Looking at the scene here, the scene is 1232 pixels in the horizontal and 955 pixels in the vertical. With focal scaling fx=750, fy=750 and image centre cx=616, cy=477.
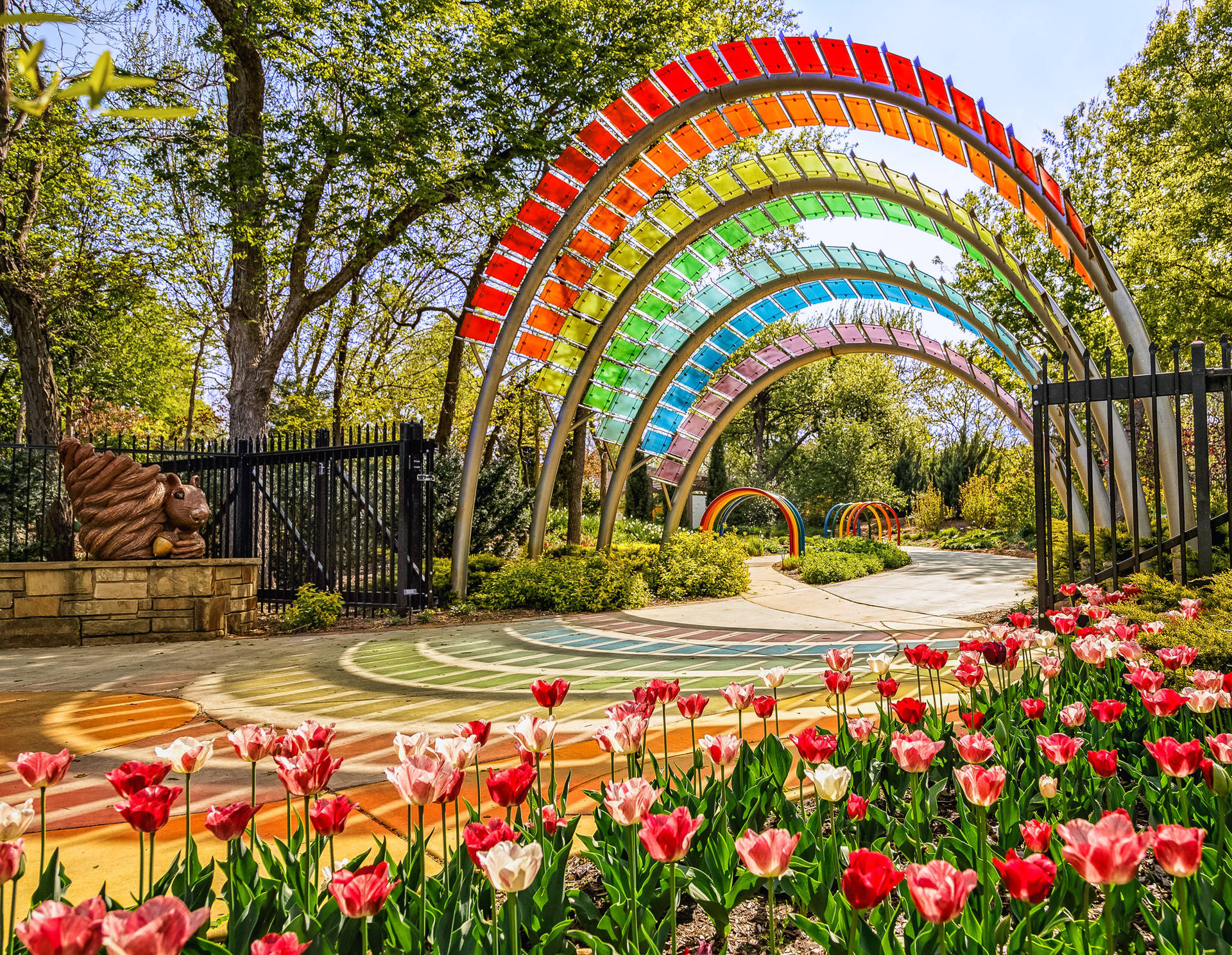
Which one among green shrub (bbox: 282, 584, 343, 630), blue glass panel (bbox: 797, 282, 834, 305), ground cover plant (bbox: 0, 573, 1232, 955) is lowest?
green shrub (bbox: 282, 584, 343, 630)

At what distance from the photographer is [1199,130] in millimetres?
14031

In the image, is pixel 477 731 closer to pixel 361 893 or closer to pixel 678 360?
pixel 361 893

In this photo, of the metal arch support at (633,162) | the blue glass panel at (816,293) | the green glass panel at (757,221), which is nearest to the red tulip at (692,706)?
the metal arch support at (633,162)

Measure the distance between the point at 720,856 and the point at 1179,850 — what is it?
3.04 feet

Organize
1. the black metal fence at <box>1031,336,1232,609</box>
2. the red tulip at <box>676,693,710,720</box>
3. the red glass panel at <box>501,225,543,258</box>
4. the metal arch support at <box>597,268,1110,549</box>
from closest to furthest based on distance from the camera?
the red tulip at <box>676,693,710,720</box>, the black metal fence at <box>1031,336,1232,609</box>, the red glass panel at <box>501,225,543,258</box>, the metal arch support at <box>597,268,1110,549</box>

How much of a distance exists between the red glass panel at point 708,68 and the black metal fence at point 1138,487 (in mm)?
5414

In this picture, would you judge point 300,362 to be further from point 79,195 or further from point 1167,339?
point 1167,339

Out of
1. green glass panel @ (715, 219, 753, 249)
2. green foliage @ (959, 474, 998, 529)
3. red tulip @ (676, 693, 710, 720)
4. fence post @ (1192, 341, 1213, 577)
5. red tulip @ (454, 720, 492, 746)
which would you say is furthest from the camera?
green foliage @ (959, 474, 998, 529)

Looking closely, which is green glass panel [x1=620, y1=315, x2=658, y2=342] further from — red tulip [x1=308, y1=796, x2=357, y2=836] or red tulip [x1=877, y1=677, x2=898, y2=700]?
red tulip [x1=308, y1=796, x2=357, y2=836]

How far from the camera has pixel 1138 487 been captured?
4848 millimetres

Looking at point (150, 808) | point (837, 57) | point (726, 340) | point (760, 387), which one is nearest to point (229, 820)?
point (150, 808)

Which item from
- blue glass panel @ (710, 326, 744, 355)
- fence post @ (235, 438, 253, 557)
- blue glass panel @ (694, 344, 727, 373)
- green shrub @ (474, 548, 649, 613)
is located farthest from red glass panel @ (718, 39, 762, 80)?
fence post @ (235, 438, 253, 557)

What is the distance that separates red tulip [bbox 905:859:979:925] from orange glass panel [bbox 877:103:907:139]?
9633 millimetres

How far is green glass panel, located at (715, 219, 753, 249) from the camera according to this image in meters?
11.7
